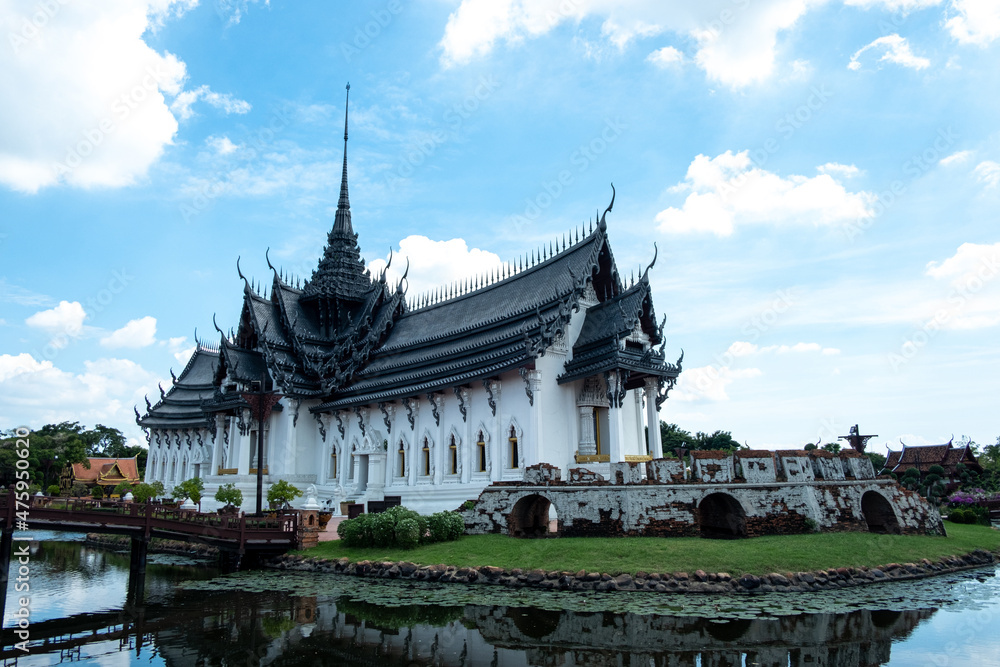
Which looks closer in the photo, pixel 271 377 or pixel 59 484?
pixel 271 377

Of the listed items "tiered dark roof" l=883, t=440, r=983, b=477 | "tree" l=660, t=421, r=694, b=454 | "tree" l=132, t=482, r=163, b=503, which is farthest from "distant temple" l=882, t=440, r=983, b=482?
"tree" l=132, t=482, r=163, b=503

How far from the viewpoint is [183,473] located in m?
43.3

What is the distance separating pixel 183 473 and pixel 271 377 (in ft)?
55.3

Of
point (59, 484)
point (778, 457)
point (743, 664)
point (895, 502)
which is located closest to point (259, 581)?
point (743, 664)

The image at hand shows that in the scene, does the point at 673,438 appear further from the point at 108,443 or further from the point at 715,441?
the point at 108,443

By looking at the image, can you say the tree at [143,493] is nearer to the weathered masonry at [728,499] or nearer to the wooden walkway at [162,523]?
the wooden walkway at [162,523]

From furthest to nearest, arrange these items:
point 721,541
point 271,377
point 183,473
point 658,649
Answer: point 183,473 < point 271,377 < point 721,541 < point 658,649

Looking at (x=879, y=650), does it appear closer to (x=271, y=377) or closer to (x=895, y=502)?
(x=895, y=502)

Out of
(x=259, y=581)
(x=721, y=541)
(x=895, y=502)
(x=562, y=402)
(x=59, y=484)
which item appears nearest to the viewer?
(x=721, y=541)

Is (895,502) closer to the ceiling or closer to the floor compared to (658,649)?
closer to the ceiling

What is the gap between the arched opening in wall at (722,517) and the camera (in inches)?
687

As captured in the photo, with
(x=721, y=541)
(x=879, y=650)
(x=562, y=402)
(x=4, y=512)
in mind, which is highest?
(x=562, y=402)

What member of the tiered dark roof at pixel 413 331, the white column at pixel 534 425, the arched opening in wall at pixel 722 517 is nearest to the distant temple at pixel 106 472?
the tiered dark roof at pixel 413 331

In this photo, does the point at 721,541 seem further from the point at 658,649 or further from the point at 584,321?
the point at 584,321
